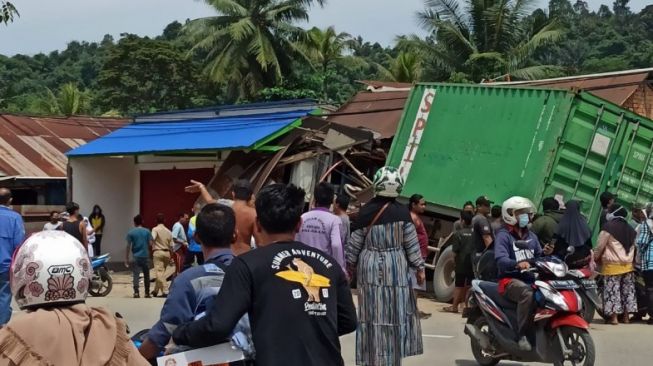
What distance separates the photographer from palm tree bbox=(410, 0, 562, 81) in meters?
30.8

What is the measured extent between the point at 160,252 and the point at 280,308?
44.8 ft

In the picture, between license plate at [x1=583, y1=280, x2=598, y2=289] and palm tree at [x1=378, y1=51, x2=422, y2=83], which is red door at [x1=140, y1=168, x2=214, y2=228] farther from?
palm tree at [x1=378, y1=51, x2=422, y2=83]

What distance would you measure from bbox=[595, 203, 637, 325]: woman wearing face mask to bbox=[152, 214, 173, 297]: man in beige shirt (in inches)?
318

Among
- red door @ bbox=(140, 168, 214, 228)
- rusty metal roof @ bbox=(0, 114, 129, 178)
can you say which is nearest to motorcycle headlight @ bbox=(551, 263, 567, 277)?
red door @ bbox=(140, 168, 214, 228)

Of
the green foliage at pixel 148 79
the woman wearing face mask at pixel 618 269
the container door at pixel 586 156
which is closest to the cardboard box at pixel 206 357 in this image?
the woman wearing face mask at pixel 618 269

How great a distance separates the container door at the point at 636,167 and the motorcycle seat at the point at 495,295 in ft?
20.8

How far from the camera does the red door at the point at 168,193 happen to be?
23016 millimetres

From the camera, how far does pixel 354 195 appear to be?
673 inches

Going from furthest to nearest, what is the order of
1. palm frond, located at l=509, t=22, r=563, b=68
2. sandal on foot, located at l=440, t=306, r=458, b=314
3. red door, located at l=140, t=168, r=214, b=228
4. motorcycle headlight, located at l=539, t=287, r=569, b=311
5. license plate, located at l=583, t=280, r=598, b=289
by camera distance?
1. palm frond, located at l=509, t=22, r=563, b=68
2. red door, located at l=140, t=168, r=214, b=228
3. sandal on foot, located at l=440, t=306, r=458, b=314
4. license plate, located at l=583, t=280, r=598, b=289
5. motorcycle headlight, located at l=539, t=287, r=569, b=311

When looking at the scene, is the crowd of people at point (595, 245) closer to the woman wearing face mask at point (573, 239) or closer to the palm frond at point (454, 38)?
the woman wearing face mask at point (573, 239)

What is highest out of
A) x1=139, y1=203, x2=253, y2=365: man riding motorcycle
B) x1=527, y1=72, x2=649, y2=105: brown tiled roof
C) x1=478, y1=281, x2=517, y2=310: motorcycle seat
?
x1=527, y1=72, x2=649, y2=105: brown tiled roof

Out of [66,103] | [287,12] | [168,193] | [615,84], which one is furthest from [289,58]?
[615,84]

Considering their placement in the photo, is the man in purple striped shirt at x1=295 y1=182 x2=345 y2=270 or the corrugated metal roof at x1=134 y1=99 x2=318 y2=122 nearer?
the man in purple striped shirt at x1=295 y1=182 x2=345 y2=270

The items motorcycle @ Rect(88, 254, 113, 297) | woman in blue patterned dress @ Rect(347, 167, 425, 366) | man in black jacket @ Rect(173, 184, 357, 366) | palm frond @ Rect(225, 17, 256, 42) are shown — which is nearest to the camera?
man in black jacket @ Rect(173, 184, 357, 366)
